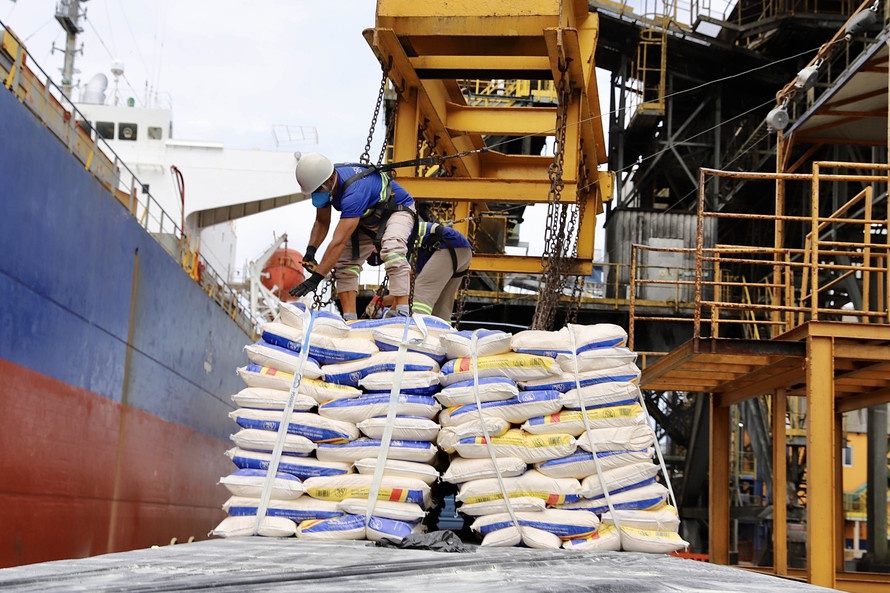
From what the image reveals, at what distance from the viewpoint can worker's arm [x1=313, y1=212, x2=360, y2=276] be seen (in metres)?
6.41

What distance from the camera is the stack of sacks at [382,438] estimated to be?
4.89 meters

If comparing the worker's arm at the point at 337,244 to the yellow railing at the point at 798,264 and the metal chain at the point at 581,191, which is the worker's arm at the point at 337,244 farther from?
the metal chain at the point at 581,191

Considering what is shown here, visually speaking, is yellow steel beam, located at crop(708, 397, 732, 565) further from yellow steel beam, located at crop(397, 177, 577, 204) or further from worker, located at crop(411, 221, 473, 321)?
worker, located at crop(411, 221, 473, 321)

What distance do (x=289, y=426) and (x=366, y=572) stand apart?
1957 mm

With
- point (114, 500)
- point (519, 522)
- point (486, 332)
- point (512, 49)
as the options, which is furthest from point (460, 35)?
point (114, 500)

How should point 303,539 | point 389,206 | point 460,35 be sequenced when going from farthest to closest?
point 460,35
point 389,206
point 303,539

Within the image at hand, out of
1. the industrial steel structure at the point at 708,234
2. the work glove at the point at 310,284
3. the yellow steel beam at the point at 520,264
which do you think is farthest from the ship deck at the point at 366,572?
the yellow steel beam at the point at 520,264

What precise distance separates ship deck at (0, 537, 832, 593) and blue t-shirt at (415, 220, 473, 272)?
334cm

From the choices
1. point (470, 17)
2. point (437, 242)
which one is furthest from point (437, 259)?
point (470, 17)

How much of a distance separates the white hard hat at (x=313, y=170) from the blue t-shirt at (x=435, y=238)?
109 cm

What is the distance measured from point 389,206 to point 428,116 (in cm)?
453

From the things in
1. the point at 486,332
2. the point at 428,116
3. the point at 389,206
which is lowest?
the point at 486,332

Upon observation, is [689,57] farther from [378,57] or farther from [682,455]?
[378,57]

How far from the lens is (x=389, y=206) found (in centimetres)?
686
